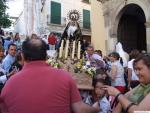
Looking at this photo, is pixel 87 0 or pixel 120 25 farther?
pixel 87 0

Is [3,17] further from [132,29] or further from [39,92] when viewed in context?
[39,92]

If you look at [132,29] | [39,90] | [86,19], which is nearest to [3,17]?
[132,29]

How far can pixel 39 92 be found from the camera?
3332 millimetres

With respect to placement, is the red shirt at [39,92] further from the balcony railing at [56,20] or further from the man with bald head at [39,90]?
the balcony railing at [56,20]

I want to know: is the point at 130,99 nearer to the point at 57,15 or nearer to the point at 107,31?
the point at 107,31

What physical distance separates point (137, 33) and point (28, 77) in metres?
16.7

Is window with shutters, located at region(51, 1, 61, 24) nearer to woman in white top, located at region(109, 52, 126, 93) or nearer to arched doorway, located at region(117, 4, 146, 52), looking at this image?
arched doorway, located at region(117, 4, 146, 52)

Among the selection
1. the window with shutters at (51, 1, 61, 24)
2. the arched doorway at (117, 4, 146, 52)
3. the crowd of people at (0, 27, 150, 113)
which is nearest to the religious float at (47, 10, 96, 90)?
the crowd of people at (0, 27, 150, 113)

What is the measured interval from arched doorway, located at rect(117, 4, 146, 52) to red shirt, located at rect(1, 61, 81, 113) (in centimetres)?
1491

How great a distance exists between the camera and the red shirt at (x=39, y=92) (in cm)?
332

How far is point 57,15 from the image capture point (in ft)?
117

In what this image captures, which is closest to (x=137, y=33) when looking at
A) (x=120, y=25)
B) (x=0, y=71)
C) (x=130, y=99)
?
(x=120, y=25)

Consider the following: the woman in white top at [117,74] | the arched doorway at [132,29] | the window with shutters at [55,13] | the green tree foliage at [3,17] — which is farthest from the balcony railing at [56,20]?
the woman in white top at [117,74]

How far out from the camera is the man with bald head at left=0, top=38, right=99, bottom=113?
3.33 meters
